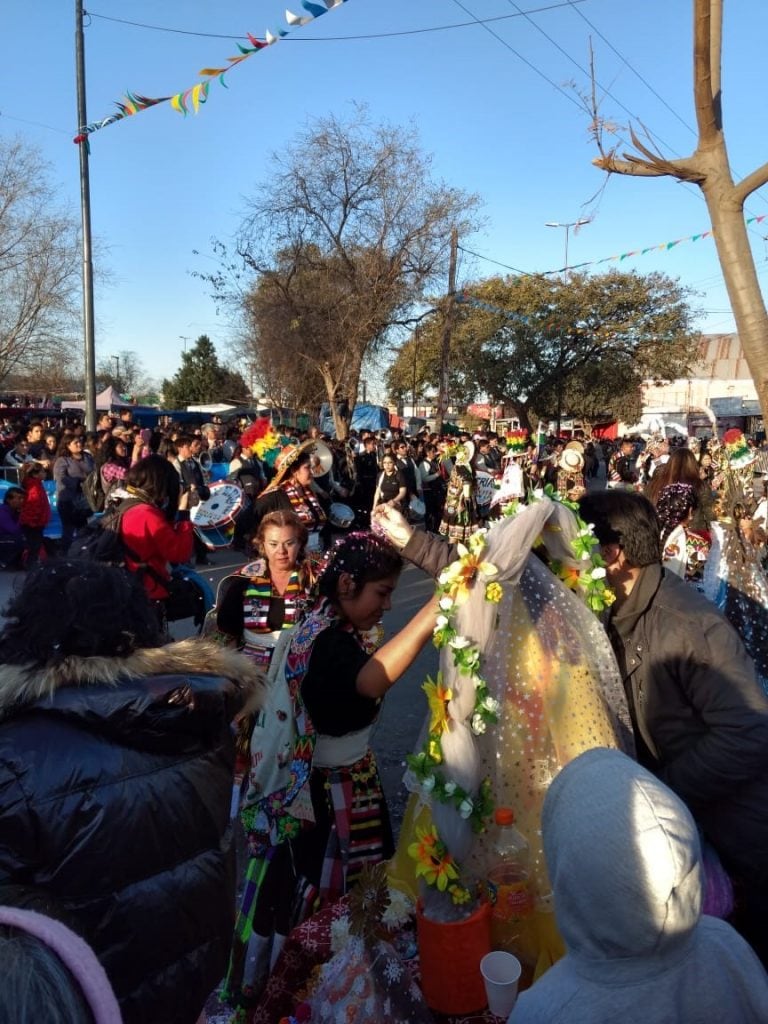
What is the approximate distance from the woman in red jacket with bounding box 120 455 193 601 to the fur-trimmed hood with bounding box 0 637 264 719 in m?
3.03

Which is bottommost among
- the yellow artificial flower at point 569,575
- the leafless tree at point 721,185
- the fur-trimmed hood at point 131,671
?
the fur-trimmed hood at point 131,671

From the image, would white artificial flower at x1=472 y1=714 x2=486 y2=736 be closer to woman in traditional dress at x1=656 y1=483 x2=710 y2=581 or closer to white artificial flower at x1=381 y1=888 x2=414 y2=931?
white artificial flower at x1=381 y1=888 x2=414 y2=931

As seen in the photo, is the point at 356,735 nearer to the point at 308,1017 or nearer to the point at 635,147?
the point at 308,1017

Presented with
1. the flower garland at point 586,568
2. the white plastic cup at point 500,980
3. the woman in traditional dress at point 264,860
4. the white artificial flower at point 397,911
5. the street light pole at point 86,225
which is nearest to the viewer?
the white plastic cup at point 500,980

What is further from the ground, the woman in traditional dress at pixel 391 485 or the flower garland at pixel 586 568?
the flower garland at pixel 586 568

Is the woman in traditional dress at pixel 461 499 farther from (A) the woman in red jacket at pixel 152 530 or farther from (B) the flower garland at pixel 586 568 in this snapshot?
(B) the flower garland at pixel 586 568

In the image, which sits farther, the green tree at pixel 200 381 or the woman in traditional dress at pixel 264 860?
the green tree at pixel 200 381

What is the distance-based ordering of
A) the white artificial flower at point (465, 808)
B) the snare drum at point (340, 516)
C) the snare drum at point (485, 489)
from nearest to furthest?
1. the white artificial flower at point (465, 808)
2. the snare drum at point (340, 516)
3. the snare drum at point (485, 489)

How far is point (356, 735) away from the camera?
2.49m

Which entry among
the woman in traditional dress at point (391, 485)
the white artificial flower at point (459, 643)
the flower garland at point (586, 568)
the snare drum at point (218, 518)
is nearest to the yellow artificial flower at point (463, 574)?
the white artificial flower at point (459, 643)

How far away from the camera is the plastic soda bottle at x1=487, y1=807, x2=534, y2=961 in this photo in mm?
2045

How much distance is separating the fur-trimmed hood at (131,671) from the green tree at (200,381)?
62.9m

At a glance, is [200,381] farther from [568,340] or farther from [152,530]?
[152,530]

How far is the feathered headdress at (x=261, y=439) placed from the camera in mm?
6973
